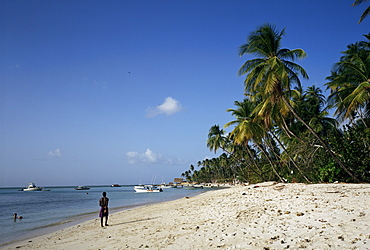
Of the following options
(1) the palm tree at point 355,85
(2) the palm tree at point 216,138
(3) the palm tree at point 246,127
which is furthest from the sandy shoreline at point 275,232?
(2) the palm tree at point 216,138

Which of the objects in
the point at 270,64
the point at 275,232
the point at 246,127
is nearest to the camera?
the point at 275,232

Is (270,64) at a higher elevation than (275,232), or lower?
higher

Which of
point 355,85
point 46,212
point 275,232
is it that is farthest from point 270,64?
point 46,212

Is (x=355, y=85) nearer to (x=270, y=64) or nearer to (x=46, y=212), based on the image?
(x=270, y=64)

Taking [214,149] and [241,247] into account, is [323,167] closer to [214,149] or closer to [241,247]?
[241,247]

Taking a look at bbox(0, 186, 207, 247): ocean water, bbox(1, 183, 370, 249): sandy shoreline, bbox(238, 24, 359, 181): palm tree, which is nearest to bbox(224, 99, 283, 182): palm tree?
bbox(238, 24, 359, 181): palm tree

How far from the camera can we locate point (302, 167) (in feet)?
66.3

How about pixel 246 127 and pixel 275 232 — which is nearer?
pixel 275 232

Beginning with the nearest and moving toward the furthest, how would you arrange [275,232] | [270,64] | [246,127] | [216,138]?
[275,232] < [270,64] < [246,127] < [216,138]

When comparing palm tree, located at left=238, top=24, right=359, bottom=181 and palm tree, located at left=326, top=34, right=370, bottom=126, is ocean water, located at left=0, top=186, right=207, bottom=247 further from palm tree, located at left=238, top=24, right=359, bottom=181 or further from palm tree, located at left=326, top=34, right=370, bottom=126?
palm tree, located at left=326, top=34, right=370, bottom=126

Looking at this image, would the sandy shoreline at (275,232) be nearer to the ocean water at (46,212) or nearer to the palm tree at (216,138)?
the ocean water at (46,212)

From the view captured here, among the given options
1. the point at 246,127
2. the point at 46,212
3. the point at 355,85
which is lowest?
the point at 46,212

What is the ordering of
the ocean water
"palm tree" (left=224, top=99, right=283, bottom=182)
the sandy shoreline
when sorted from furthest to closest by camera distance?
"palm tree" (left=224, top=99, right=283, bottom=182) → the ocean water → the sandy shoreline

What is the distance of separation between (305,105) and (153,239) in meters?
25.1
